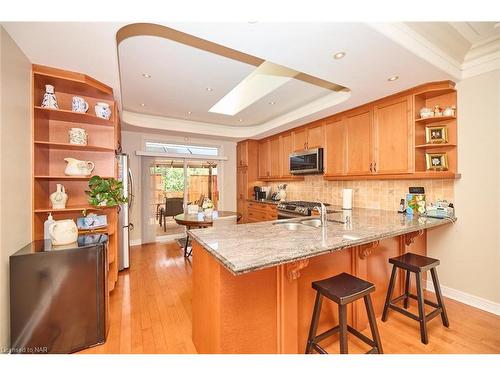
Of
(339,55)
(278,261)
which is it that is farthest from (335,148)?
(278,261)

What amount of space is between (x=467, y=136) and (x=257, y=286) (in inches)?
105

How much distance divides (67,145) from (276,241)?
228cm

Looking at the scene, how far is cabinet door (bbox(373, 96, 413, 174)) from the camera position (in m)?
2.62

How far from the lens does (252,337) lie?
53.6 inches

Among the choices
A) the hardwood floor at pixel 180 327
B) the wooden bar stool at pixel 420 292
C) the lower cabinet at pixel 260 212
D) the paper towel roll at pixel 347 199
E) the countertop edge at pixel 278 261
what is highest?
the paper towel roll at pixel 347 199

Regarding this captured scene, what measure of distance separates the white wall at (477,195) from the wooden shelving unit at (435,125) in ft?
0.20

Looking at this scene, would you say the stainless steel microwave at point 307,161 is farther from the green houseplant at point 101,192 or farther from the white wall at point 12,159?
the white wall at point 12,159

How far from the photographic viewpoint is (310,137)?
13.2 feet

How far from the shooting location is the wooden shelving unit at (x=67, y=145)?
2.04m

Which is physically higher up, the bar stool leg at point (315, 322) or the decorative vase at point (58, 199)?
the decorative vase at point (58, 199)

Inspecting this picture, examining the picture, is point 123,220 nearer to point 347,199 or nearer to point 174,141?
point 174,141

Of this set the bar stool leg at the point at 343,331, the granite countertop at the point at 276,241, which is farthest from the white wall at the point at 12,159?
the bar stool leg at the point at 343,331

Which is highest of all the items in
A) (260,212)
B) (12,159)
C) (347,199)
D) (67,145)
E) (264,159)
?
(264,159)

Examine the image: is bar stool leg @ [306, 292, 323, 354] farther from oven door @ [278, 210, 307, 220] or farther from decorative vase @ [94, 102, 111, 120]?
decorative vase @ [94, 102, 111, 120]
